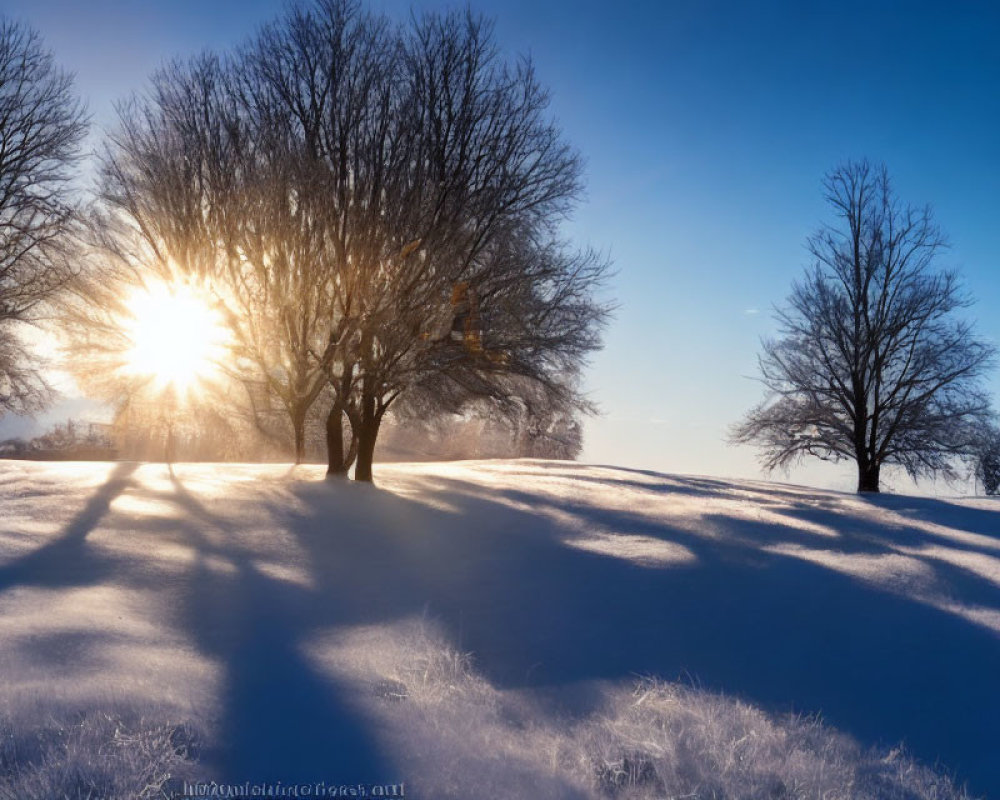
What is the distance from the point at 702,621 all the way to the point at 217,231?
937 centimetres

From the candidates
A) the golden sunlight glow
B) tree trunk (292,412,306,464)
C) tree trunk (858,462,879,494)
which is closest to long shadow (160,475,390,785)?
the golden sunlight glow

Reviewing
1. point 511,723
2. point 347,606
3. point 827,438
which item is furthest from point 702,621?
point 827,438

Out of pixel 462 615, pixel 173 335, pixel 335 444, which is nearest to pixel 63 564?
pixel 462 615

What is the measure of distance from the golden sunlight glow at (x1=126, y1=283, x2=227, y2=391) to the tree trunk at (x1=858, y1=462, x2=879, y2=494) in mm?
14740

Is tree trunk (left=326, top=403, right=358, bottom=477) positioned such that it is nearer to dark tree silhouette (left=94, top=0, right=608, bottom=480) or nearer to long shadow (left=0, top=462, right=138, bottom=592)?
dark tree silhouette (left=94, top=0, right=608, bottom=480)

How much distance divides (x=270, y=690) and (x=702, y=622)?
3.41 m

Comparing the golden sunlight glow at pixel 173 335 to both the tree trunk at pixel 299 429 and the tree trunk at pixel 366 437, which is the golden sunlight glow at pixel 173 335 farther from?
the tree trunk at pixel 366 437

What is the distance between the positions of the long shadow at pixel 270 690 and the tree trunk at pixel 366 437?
5471mm

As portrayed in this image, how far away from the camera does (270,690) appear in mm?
4062

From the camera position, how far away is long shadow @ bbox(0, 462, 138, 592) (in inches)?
230

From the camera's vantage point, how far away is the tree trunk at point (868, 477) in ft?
56.0

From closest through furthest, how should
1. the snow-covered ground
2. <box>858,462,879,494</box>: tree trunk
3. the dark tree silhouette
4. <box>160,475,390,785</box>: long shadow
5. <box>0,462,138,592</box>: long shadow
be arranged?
<box>160,475,390,785</box>: long shadow → the snow-covered ground → <box>0,462,138,592</box>: long shadow → the dark tree silhouette → <box>858,462,879,494</box>: tree trunk

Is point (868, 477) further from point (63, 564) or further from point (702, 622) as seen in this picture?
point (63, 564)

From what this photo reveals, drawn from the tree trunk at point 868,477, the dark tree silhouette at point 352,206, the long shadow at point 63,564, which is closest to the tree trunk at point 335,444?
the dark tree silhouette at point 352,206
